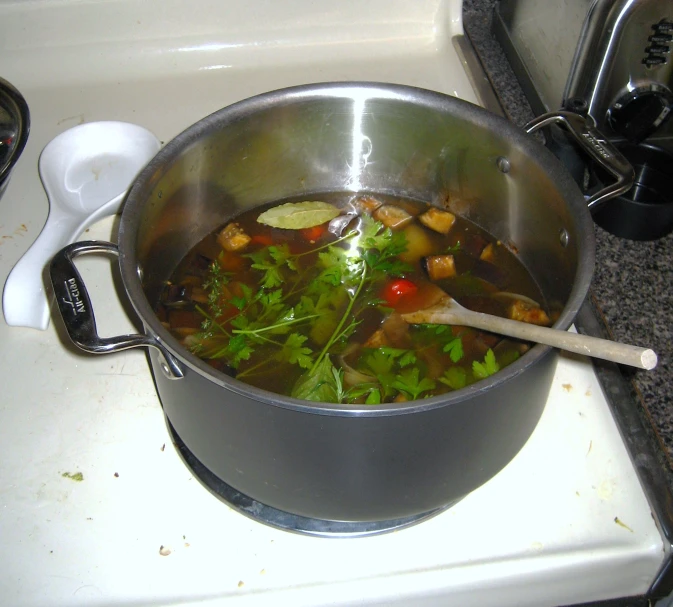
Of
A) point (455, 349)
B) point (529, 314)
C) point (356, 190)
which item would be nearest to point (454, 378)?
point (455, 349)

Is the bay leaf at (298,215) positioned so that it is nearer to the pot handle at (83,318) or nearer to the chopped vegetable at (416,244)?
the chopped vegetable at (416,244)

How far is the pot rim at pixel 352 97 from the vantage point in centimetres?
68

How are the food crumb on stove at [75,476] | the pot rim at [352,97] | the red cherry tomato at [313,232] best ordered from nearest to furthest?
the pot rim at [352,97], the food crumb on stove at [75,476], the red cherry tomato at [313,232]

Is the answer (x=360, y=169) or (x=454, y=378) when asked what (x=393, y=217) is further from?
(x=454, y=378)

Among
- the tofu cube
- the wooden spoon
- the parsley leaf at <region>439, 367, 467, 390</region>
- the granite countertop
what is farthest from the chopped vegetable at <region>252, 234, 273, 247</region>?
the granite countertop

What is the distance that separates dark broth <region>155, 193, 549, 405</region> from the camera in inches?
39.6

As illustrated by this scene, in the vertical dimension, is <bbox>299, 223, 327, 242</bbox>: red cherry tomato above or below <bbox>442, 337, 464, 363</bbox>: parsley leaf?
above

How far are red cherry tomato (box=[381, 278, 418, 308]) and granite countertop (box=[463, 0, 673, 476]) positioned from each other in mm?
333

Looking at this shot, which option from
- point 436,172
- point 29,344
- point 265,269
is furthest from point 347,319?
point 29,344

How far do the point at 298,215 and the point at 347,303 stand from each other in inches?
8.6

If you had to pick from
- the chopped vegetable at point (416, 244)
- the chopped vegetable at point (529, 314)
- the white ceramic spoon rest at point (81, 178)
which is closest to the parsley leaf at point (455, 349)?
the chopped vegetable at point (529, 314)

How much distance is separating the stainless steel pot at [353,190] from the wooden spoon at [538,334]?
0.02 m

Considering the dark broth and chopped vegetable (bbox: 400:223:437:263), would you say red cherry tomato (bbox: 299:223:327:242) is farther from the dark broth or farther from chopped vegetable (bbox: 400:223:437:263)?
chopped vegetable (bbox: 400:223:437:263)

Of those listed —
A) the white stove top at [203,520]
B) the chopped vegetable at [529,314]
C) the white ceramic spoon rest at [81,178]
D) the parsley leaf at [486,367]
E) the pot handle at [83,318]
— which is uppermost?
the pot handle at [83,318]
